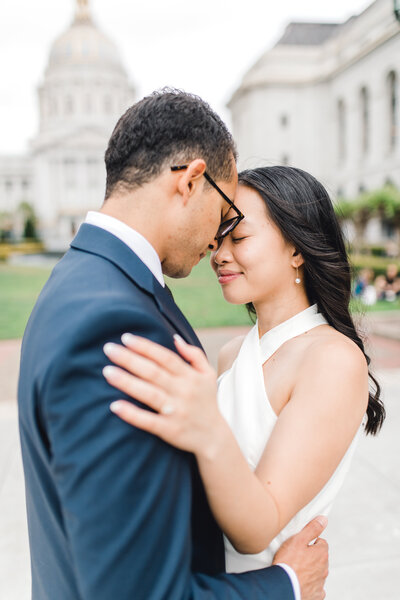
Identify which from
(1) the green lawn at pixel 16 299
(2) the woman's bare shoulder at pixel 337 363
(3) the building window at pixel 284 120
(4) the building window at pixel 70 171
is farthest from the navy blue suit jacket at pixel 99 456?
(4) the building window at pixel 70 171

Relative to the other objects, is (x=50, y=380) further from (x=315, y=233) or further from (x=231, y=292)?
(x=315, y=233)

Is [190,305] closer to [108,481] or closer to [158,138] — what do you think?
[158,138]

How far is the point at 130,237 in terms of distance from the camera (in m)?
1.22

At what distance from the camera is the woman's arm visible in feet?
3.17

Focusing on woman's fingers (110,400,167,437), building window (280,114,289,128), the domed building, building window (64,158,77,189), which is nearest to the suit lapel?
woman's fingers (110,400,167,437)

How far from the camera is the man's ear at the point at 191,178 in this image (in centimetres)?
124

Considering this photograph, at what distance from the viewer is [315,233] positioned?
6.06 ft

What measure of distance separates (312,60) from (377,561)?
5190 cm

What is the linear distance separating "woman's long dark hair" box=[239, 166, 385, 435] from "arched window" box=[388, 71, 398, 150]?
4011 centimetres

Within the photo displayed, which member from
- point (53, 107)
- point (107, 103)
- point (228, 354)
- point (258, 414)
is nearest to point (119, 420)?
point (258, 414)

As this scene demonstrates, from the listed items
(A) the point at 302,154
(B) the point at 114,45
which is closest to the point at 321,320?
(A) the point at 302,154

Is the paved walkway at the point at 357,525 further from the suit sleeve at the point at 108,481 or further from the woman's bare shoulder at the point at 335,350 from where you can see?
the suit sleeve at the point at 108,481

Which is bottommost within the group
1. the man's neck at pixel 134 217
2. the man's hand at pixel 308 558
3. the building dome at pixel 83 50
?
the man's hand at pixel 308 558

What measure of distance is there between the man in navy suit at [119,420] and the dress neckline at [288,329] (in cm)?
54
